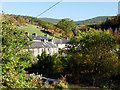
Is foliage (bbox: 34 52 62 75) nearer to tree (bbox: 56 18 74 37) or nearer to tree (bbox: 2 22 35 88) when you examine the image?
tree (bbox: 2 22 35 88)

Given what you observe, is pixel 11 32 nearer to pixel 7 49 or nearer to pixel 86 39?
pixel 7 49

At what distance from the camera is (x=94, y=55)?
528 inches

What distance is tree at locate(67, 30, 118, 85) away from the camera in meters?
12.9

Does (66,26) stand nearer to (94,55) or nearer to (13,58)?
(94,55)

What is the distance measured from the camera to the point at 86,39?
13.3 meters

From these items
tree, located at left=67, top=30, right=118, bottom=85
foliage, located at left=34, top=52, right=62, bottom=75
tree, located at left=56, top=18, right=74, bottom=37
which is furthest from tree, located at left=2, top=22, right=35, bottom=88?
tree, located at left=56, top=18, right=74, bottom=37

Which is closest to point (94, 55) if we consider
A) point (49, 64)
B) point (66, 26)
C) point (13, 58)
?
point (49, 64)

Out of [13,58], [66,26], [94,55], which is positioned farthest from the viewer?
[66,26]

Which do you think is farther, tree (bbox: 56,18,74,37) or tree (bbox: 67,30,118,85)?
tree (bbox: 56,18,74,37)

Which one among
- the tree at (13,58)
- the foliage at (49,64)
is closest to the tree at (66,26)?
the foliage at (49,64)

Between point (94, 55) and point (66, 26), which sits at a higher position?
point (66, 26)

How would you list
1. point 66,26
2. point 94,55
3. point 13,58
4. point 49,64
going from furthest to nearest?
point 66,26
point 49,64
point 94,55
point 13,58

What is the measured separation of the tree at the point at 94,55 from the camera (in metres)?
12.9

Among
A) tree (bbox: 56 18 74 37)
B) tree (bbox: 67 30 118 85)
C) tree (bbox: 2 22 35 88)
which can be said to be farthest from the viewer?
tree (bbox: 56 18 74 37)
